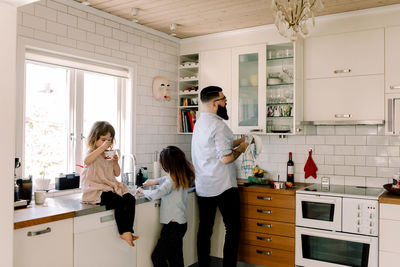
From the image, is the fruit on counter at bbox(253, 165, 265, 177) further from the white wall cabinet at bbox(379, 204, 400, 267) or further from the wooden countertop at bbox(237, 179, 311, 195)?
the white wall cabinet at bbox(379, 204, 400, 267)

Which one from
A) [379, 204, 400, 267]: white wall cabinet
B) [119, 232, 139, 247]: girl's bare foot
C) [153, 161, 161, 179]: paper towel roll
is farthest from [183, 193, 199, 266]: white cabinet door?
[379, 204, 400, 267]: white wall cabinet

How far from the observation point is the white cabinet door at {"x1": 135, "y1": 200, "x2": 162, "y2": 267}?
312 cm

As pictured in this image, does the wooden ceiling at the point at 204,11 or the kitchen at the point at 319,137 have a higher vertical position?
the wooden ceiling at the point at 204,11

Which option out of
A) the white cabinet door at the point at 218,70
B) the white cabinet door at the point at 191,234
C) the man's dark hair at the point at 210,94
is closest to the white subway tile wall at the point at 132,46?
the white cabinet door at the point at 218,70

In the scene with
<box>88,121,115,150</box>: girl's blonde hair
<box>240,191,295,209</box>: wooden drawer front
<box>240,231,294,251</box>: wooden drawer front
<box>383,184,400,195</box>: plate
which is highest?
<box>88,121,115,150</box>: girl's blonde hair

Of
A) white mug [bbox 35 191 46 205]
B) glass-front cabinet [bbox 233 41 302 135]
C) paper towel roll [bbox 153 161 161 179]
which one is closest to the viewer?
white mug [bbox 35 191 46 205]

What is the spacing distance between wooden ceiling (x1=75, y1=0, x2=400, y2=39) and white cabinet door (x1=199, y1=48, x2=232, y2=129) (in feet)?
0.98

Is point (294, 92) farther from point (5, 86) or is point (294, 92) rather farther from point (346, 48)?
point (5, 86)

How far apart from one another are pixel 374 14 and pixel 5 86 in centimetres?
326

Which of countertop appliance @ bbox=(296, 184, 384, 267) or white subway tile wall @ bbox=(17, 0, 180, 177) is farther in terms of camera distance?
countertop appliance @ bbox=(296, 184, 384, 267)

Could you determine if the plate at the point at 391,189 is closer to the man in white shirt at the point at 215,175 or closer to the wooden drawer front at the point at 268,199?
the wooden drawer front at the point at 268,199

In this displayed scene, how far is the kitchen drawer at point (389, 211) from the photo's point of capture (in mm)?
3111

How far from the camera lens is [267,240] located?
369 centimetres

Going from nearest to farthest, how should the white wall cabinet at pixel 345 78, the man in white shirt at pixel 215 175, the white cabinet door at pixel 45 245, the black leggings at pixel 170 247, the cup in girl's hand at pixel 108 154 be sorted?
the white cabinet door at pixel 45 245, the cup in girl's hand at pixel 108 154, the black leggings at pixel 170 247, the man in white shirt at pixel 215 175, the white wall cabinet at pixel 345 78
